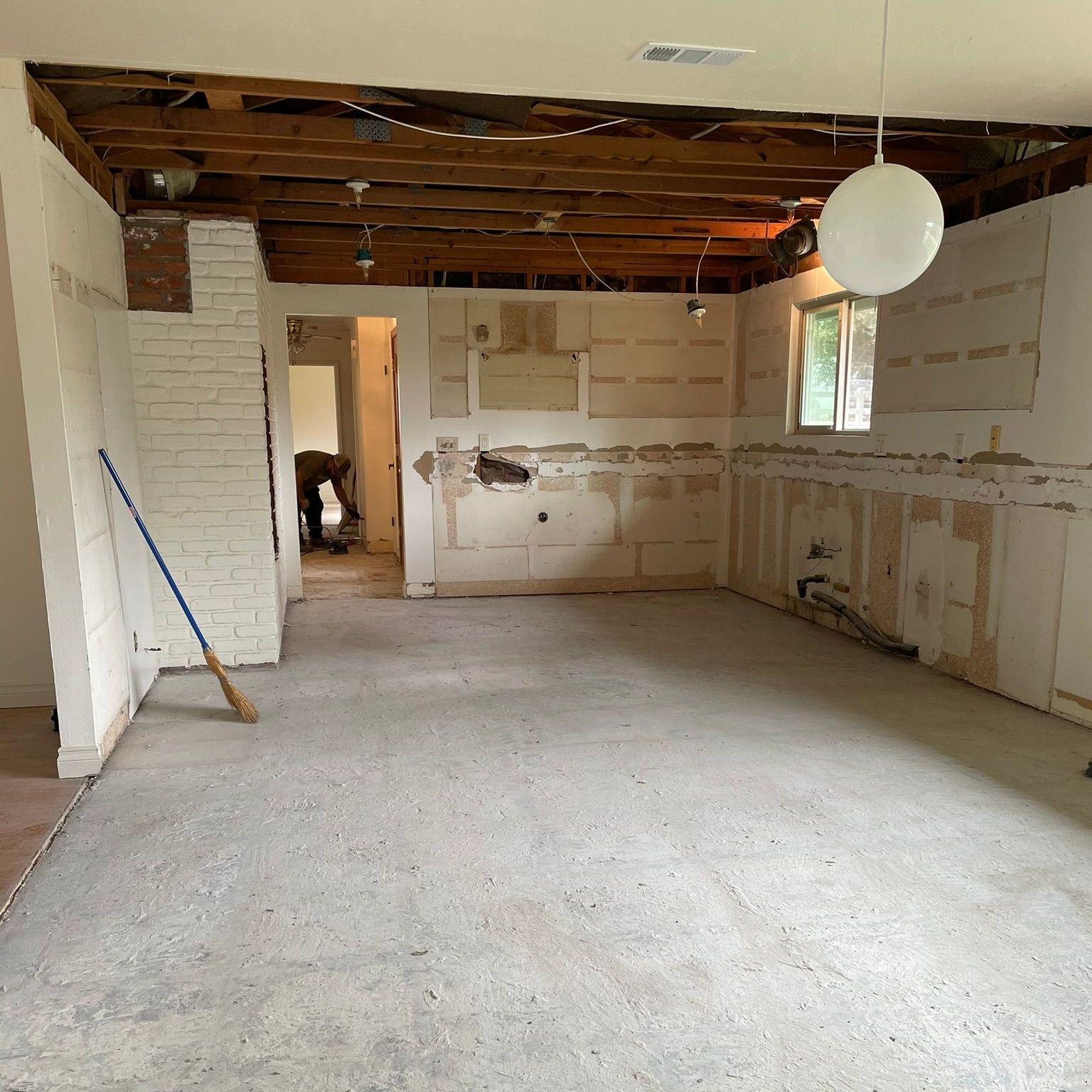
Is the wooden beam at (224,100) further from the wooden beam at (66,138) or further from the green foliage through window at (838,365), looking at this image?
the green foliage through window at (838,365)

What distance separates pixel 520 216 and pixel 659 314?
6.15 ft

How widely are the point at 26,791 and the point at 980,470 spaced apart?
4.82 m

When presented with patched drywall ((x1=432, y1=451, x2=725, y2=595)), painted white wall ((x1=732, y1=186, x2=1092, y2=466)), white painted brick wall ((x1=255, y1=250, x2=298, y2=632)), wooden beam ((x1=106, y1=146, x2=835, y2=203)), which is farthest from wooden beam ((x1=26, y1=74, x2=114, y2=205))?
painted white wall ((x1=732, y1=186, x2=1092, y2=466))

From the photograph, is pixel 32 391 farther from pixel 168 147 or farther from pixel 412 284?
pixel 412 284

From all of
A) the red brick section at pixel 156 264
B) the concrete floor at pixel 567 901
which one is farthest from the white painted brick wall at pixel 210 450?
the concrete floor at pixel 567 901

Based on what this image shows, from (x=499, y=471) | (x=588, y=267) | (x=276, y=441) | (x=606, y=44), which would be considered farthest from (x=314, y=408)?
(x=606, y=44)

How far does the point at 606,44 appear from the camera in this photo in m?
2.76

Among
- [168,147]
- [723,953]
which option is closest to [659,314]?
[168,147]

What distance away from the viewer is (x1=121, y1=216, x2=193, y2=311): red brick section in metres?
4.51

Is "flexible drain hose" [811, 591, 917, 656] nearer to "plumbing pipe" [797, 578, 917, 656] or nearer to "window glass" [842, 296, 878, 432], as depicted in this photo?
"plumbing pipe" [797, 578, 917, 656]

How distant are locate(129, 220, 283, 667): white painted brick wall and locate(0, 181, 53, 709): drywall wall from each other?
2.28ft

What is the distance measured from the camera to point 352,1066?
5.96 feet

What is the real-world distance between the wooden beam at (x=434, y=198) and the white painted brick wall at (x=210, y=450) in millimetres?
328

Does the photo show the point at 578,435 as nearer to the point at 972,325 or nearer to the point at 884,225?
the point at 972,325
